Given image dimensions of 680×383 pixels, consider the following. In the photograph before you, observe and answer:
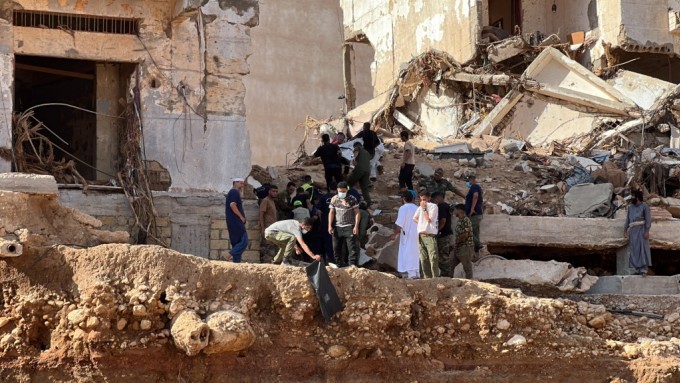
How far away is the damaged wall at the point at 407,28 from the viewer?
2764 cm

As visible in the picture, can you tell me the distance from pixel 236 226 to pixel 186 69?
2.44 meters

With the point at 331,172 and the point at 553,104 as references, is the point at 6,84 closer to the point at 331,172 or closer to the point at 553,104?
the point at 331,172

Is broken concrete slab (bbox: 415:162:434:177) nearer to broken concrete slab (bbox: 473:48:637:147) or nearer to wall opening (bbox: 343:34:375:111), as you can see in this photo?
broken concrete slab (bbox: 473:48:637:147)

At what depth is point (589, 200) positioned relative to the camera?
63.8 ft

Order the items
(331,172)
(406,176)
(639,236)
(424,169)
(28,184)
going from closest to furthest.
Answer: (28,184)
(639,236)
(331,172)
(406,176)
(424,169)

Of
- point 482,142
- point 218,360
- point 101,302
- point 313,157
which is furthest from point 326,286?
point 482,142

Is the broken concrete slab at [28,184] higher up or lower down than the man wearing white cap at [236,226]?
higher up

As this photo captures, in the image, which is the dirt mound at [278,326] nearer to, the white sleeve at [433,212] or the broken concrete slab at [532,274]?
the white sleeve at [433,212]

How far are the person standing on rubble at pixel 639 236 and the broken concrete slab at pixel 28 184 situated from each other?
295 inches

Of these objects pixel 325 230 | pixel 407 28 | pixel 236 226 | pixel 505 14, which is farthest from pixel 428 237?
pixel 505 14

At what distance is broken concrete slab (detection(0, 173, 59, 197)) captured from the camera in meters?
13.5

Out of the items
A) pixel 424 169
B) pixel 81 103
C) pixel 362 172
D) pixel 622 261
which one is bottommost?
pixel 622 261

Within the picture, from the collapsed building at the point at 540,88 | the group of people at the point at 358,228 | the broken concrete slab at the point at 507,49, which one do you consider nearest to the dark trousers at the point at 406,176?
the group of people at the point at 358,228

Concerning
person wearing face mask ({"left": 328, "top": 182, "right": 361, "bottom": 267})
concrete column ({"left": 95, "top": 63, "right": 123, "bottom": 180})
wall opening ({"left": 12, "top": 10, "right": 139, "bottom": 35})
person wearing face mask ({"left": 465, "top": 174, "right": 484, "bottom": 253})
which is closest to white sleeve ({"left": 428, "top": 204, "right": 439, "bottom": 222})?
person wearing face mask ({"left": 328, "top": 182, "right": 361, "bottom": 267})
